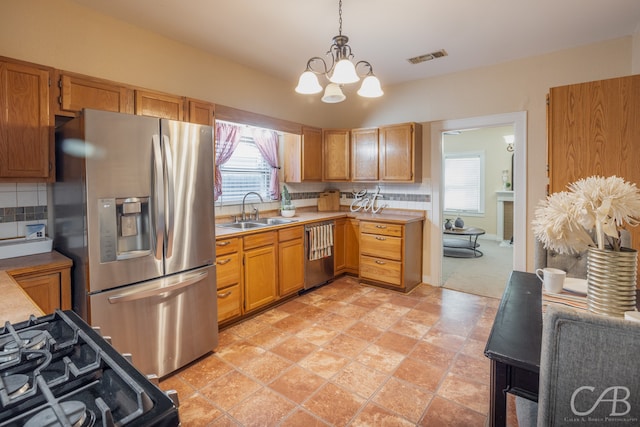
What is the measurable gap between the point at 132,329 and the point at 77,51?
2.14 metres

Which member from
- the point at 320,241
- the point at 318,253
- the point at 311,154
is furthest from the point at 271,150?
the point at 318,253

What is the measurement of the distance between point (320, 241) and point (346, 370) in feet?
6.10

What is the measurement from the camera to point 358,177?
15.0 feet

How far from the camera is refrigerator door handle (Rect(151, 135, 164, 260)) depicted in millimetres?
2131

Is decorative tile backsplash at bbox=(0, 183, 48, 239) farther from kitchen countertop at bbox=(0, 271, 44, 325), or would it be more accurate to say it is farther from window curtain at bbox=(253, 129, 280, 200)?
window curtain at bbox=(253, 129, 280, 200)

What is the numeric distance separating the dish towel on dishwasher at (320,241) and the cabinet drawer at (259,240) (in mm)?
626

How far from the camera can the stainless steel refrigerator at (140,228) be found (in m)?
1.94

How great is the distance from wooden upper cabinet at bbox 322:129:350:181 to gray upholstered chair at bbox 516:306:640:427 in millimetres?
3922

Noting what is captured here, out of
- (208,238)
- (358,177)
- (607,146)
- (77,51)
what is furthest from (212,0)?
(607,146)

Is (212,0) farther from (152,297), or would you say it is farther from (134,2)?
(152,297)

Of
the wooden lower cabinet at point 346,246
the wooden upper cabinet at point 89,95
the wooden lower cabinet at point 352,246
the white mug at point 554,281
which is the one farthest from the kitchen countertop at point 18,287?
the wooden lower cabinet at point 352,246

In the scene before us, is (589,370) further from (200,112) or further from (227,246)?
(200,112)

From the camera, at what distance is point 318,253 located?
4.02 m

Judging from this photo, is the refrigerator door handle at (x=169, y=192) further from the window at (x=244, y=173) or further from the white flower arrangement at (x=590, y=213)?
the white flower arrangement at (x=590, y=213)
